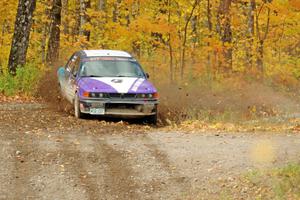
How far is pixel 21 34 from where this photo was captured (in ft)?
61.6

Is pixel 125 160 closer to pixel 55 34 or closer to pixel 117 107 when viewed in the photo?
pixel 117 107

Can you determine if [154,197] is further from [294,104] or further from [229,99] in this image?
[294,104]

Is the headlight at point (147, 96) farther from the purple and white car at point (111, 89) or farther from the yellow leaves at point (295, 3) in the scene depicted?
the yellow leaves at point (295, 3)

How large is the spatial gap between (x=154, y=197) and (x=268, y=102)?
12225 mm

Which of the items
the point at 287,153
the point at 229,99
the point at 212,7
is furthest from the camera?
the point at 212,7

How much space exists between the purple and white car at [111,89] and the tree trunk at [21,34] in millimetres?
4832

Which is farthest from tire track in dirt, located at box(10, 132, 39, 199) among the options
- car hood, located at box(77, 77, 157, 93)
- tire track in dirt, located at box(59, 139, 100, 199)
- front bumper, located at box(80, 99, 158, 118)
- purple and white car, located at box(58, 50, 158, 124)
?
car hood, located at box(77, 77, 157, 93)

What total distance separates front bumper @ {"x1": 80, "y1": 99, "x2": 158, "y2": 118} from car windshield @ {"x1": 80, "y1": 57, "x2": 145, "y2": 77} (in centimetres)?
131

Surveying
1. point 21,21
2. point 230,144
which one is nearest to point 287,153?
point 230,144

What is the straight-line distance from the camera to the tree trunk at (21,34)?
18.6m

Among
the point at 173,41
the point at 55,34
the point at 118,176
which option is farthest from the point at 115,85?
the point at 55,34

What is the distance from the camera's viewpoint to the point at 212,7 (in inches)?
1221

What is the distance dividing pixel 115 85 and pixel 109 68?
52.8 inches

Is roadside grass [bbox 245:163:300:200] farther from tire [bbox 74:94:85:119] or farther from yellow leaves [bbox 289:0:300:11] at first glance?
yellow leaves [bbox 289:0:300:11]
